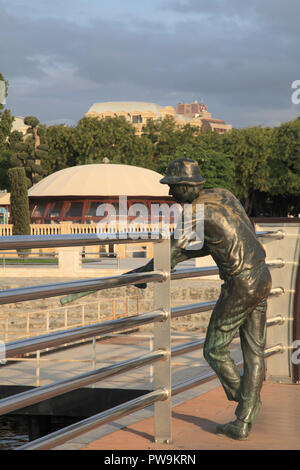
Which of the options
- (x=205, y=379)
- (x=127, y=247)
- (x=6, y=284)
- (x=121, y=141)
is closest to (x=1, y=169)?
(x=121, y=141)

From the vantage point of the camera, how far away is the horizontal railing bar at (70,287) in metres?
3.20

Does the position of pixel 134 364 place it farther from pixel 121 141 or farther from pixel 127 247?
pixel 121 141

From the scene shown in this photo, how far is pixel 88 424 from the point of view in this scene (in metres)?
3.86

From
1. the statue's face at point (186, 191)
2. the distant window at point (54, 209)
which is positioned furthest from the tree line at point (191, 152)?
the statue's face at point (186, 191)

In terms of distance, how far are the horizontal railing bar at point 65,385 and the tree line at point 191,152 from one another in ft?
169

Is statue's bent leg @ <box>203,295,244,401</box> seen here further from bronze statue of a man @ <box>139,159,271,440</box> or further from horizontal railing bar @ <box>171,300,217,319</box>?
horizontal railing bar @ <box>171,300,217,319</box>

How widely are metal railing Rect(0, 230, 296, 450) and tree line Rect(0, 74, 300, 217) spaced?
5121cm
